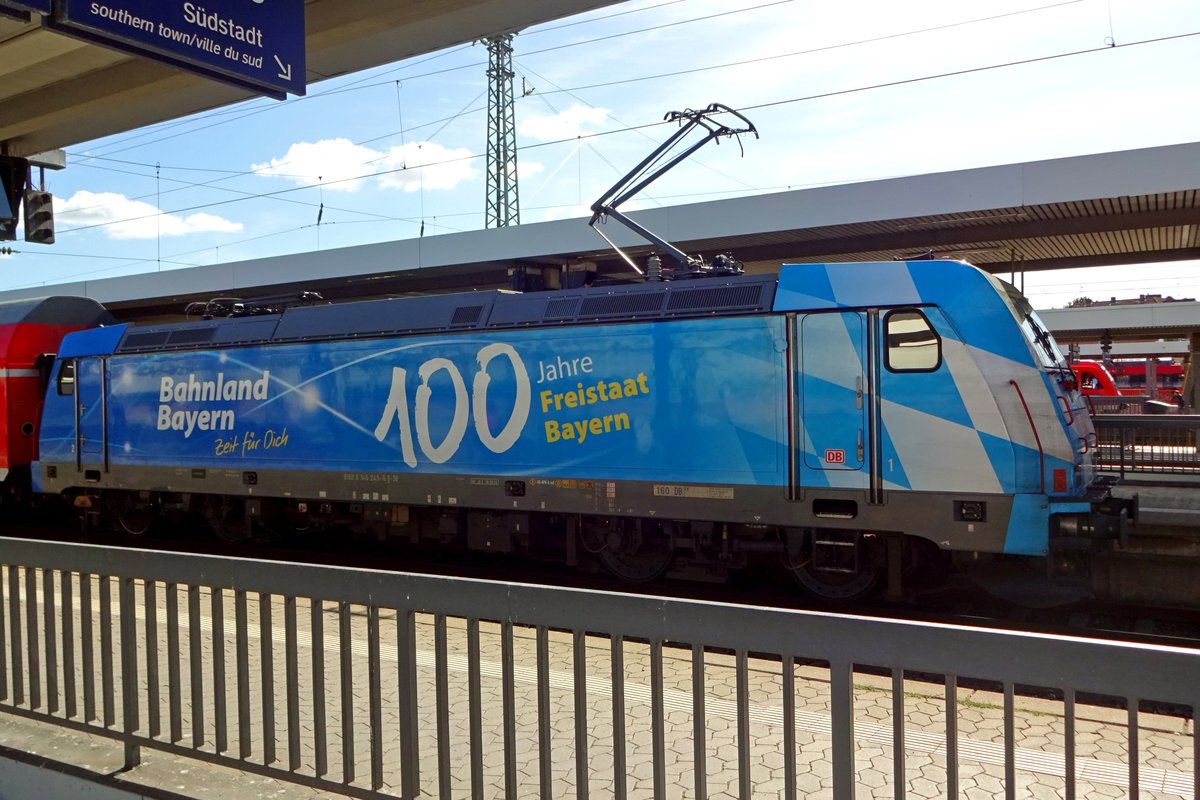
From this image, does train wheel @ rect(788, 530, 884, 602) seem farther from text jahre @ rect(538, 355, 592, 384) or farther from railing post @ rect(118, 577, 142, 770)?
railing post @ rect(118, 577, 142, 770)

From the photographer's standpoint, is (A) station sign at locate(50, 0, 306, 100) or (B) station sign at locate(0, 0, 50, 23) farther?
(A) station sign at locate(50, 0, 306, 100)

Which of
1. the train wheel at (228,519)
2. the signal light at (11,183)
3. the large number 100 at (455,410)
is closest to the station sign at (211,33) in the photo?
the large number 100 at (455,410)

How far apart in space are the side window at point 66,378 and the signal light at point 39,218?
7.90 feet

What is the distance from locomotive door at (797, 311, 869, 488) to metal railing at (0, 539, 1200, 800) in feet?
8.85

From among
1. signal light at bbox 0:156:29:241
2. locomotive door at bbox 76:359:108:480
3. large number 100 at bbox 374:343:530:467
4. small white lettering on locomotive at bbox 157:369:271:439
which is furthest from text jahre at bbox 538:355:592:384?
locomotive door at bbox 76:359:108:480

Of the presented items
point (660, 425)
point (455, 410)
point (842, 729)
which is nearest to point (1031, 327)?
point (660, 425)

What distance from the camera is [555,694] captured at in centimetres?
494

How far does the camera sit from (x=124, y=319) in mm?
28781

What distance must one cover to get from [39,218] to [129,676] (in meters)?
9.92

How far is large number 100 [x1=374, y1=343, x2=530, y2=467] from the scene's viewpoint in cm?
938

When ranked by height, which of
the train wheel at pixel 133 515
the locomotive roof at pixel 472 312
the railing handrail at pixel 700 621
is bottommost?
the train wheel at pixel 133 515

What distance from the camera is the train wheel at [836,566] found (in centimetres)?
812

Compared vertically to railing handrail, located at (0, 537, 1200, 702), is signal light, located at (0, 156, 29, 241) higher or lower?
higher

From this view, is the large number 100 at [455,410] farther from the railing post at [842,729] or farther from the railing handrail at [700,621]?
the railing post at [842,729]
